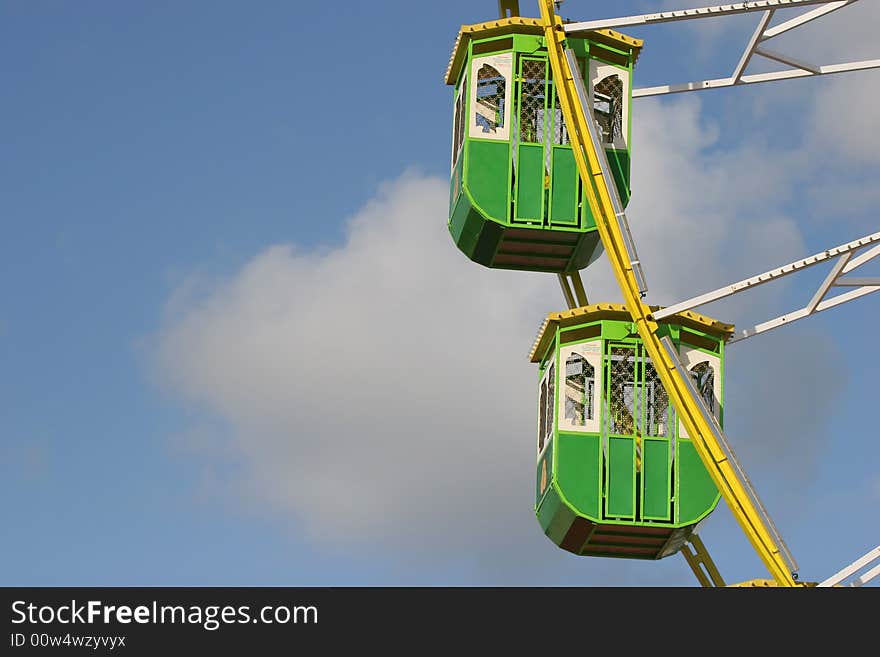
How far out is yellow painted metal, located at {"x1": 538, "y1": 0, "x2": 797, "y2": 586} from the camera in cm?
2482

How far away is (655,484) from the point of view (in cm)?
→ 2623

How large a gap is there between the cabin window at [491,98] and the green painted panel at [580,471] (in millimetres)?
4140

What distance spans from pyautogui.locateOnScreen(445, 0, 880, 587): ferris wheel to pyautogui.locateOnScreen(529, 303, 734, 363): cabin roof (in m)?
0.02

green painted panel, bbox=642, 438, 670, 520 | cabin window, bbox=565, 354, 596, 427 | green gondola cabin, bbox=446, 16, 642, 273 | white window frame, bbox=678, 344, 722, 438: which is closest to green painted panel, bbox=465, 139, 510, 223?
green gondola cabin, bbox=446, 16, 642, 273

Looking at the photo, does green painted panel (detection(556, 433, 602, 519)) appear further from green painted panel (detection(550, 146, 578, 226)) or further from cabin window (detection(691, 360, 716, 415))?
green painted panel (detection(550, 146, 578, 226))

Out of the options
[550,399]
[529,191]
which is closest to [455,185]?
[529,191]

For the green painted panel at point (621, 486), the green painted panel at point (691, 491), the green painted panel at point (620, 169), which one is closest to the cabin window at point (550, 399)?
the green painted panel at point (621, 486)

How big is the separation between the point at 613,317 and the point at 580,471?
2.12m

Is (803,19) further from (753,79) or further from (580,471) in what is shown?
(580,471)

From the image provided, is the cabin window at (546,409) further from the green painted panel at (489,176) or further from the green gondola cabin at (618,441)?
the green painted panel at (489,176)

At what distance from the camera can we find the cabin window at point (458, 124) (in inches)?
1118

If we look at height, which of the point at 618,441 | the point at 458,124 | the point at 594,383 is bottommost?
the point at 618,441
